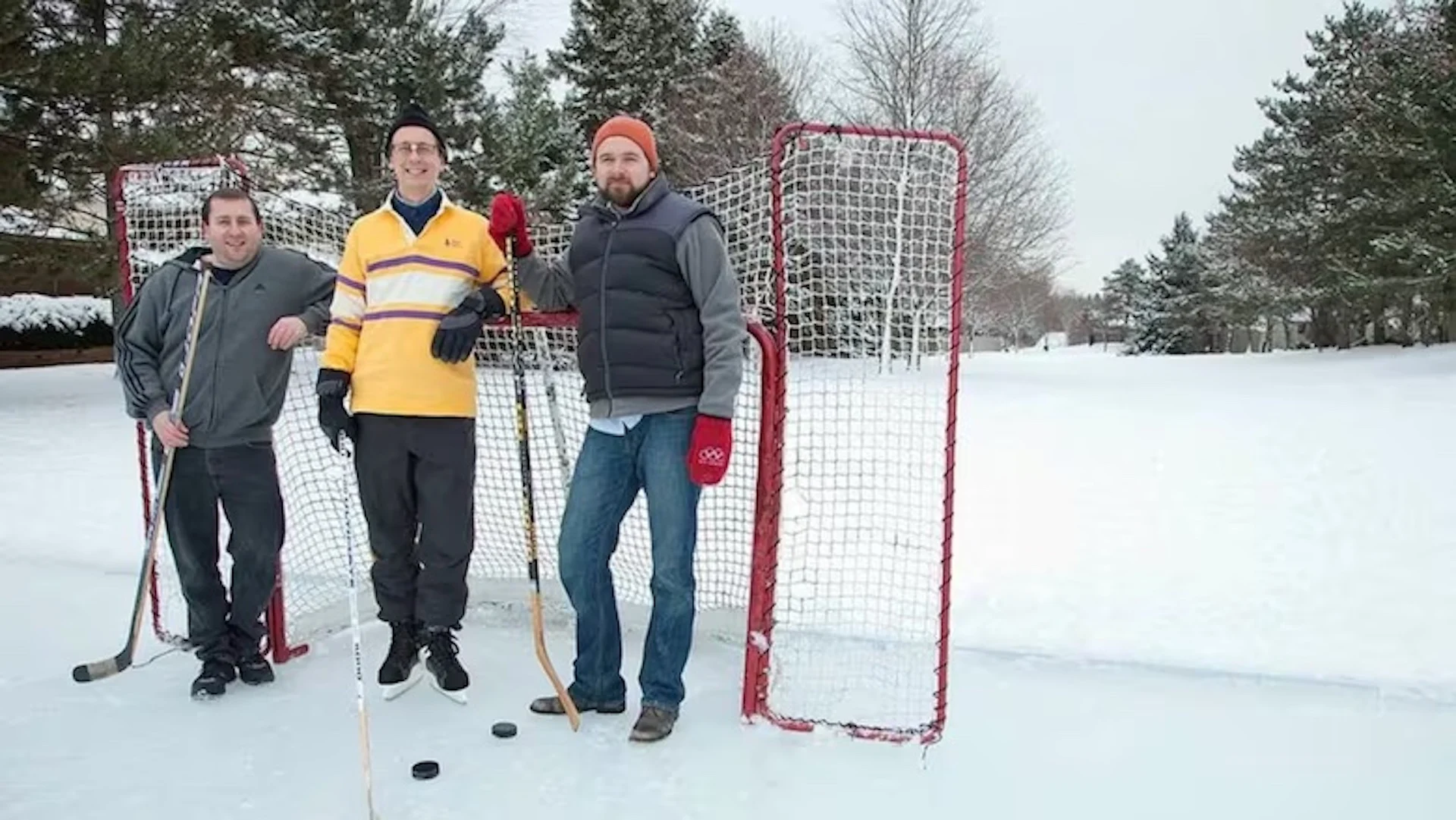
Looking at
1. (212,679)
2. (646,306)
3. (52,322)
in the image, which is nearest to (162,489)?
(212,679)

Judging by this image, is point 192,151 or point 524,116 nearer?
point 192,151

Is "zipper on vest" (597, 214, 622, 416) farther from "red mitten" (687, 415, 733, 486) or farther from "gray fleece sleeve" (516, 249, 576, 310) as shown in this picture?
"red mitten" (687, 415, 733, 486)

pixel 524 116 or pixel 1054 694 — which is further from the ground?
pixel 524 116

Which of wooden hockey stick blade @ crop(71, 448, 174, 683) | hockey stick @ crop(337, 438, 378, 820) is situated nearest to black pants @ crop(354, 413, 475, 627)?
hockey stick @ crop(337, 438, 378, 820)

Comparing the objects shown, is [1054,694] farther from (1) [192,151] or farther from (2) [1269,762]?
(1) [192,151]

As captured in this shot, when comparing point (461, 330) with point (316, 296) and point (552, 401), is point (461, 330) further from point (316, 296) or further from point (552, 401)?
point (316, 296)

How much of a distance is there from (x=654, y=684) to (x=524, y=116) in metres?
17.2

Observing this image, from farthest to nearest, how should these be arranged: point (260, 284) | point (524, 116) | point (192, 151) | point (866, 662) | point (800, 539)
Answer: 1. point (524, 116)
2. point (192, 151)
3. point (800, 539)
4. point (866, 662)
5. point (260, 284)

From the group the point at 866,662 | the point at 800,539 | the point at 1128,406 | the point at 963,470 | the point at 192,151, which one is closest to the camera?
the point at 866,662

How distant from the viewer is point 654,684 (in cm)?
304

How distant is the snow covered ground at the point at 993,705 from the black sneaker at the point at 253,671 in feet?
0.20

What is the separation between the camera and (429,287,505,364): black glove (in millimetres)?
2984

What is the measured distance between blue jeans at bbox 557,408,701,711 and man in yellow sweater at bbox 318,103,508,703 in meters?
0.42

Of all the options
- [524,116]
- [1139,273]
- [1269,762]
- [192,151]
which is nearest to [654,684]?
[1269,762]
